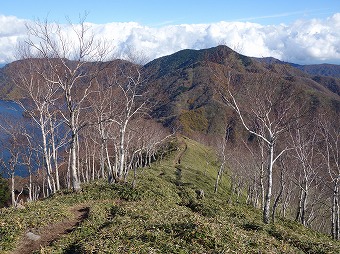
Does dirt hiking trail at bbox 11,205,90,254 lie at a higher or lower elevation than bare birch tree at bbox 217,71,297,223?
lower

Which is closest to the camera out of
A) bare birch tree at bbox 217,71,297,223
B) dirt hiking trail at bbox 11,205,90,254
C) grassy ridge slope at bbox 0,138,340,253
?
grassy ridge slope at bbox 0,138,340,253

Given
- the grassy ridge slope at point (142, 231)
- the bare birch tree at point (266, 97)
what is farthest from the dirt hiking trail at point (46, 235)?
the bare birch tree at point (266, 97)

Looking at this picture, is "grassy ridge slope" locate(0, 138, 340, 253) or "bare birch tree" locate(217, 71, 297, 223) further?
"bare birch tree" locate(217, 71, 297, 223)

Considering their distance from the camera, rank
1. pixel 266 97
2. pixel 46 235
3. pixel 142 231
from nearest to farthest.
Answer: pixel 142 231 < pixel 46 235 < pixel 266 97

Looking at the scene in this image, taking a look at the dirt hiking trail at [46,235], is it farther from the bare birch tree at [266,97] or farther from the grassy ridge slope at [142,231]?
the bare birch tree at [266,97]

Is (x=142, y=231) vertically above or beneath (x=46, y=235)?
above

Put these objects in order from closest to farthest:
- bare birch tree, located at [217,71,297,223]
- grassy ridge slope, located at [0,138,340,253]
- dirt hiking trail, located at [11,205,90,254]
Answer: grassy ridge slope, located at [0,138,340,253]
dirt hiking trail, located at [11,205,90,254]
bare birch tree, located at [217,71,297,223]

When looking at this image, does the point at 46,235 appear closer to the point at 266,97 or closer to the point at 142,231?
the point at 142,231

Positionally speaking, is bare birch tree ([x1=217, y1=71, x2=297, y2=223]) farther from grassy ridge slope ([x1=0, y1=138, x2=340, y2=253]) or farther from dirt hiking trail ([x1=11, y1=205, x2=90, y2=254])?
dirt hiking trail ([x1=11, y1=205, x2=90, y2=254])

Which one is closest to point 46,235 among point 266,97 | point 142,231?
point 142,231

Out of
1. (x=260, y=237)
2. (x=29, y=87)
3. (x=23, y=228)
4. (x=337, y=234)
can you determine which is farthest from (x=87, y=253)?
(x=337, y=234)

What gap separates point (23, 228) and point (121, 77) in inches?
714

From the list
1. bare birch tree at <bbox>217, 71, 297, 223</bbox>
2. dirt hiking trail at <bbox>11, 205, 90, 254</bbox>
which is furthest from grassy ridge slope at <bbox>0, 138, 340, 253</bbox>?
bare birch tree at <bbox>217, 71, 297, 223</bbox>

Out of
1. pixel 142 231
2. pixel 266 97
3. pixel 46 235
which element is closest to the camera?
pixel 142 231
